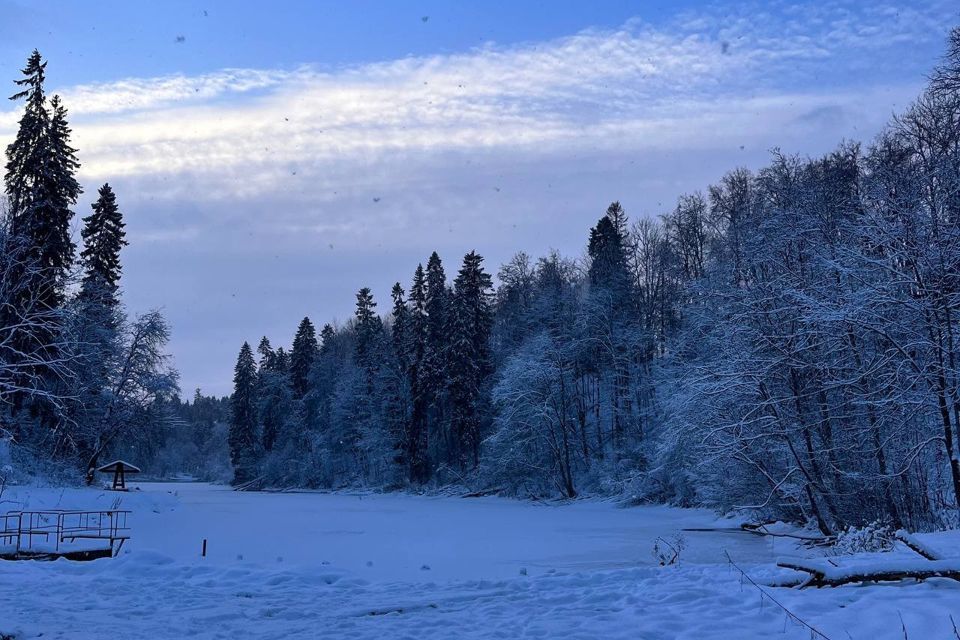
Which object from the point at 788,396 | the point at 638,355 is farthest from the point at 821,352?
the point at 638,355

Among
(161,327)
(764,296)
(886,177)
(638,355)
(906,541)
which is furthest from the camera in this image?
(638,355)

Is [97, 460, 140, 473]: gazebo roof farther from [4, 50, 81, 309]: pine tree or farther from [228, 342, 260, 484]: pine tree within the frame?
[228, 342, 260, 484]: pine tree

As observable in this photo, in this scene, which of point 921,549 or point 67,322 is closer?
point 921,549

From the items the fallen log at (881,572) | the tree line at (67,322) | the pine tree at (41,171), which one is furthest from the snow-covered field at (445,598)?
the pine tree at (41,171)

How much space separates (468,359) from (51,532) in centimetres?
4210

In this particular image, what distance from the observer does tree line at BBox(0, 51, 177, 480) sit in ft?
105

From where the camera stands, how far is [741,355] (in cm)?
2088

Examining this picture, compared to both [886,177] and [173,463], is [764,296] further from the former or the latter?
[173,463]

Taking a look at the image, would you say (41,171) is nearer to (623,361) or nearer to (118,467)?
(118,467)

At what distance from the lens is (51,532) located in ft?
68.3

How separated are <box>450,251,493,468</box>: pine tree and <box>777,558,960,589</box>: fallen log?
51.6 meters

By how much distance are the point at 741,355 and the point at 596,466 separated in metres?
31.1

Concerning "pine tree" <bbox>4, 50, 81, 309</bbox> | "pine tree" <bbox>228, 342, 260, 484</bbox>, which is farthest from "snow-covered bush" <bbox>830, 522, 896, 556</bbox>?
"pine tree" <bbox>228, 342, 260, 484</bbox>

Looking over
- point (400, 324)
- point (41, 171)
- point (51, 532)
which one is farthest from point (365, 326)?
point (51, 532)
